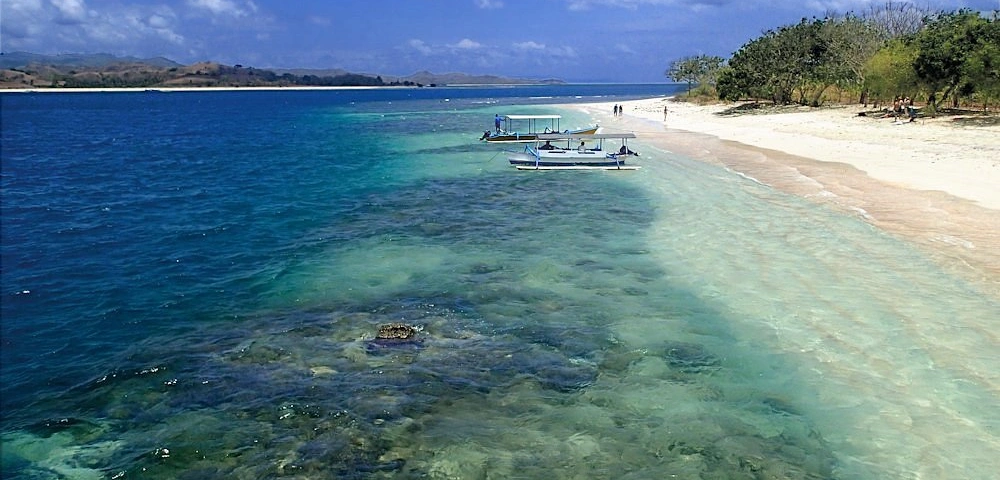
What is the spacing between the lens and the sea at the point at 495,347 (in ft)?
27.5

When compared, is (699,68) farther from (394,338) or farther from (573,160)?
(394,338)

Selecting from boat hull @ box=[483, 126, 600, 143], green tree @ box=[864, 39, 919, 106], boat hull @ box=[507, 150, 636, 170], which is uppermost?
green tree @ box=[864, 39, 919, 106]

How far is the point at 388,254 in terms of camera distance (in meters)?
17.8

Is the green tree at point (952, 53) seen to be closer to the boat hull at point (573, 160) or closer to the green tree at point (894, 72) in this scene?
the green tree at point (894, 72)

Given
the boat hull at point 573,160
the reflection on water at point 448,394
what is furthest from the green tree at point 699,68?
the reflection on water at point 448,394

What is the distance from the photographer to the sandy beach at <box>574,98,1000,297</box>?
17.2 metres

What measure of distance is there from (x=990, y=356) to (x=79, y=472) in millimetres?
13452

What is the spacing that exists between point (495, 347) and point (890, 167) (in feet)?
79.1

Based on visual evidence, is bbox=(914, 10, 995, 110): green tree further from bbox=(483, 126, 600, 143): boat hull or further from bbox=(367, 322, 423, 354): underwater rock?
bbox=(367, 322, 423, 354): underwater rock

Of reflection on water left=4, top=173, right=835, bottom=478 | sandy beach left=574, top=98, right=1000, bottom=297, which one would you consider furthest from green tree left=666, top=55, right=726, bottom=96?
reflection on water left=4, top=173, right=835, bottom=478

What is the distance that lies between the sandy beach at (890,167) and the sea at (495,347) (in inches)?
47.3

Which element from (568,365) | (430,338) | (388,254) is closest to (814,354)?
(568,365)

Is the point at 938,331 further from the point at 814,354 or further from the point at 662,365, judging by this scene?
the point at 662,365

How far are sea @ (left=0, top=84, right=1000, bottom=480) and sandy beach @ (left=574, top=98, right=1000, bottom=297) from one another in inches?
47.3
